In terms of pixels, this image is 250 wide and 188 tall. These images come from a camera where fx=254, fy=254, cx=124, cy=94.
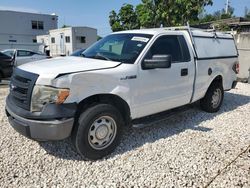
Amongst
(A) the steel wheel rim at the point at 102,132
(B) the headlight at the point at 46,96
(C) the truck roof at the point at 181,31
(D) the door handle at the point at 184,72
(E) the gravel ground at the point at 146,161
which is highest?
(C) the truck roof at the point at 181,31

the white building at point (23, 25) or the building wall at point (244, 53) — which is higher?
the white building at point (23, 25)

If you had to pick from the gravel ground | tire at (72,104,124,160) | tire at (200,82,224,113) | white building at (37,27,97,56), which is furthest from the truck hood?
white building at (37,27,97,56)

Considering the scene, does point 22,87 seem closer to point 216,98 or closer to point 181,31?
point 181,31

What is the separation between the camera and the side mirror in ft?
13.1

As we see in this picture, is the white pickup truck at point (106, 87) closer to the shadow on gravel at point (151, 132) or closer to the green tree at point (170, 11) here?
the shadow on gravel at point (151, 132)

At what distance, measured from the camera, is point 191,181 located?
10.9ft

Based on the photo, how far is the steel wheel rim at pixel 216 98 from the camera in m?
6.30

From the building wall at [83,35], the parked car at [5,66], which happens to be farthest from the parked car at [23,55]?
the building wall at [83,35]

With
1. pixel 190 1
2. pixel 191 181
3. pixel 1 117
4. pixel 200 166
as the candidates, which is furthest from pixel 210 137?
pixel 190 1

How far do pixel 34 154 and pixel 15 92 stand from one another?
1.00 metres

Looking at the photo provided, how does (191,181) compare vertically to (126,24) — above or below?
below

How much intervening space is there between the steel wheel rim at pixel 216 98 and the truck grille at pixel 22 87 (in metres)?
4.47

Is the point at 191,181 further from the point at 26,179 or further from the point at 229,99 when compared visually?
the point at 229,99

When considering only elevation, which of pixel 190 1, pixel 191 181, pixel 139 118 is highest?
pixel 190 1
